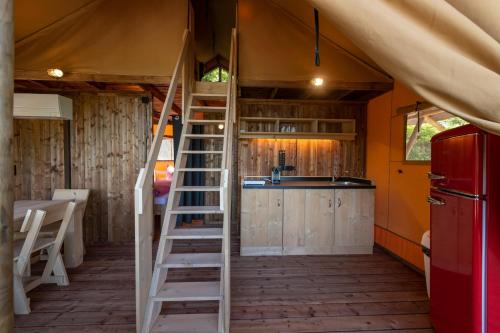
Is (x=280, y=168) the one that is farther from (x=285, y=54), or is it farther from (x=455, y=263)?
(x=455, y=263)

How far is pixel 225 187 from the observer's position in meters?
1.99

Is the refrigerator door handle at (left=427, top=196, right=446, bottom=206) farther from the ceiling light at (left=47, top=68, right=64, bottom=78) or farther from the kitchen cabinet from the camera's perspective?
the ceiling light at (left=47, top=68, right=64, bottom=78)

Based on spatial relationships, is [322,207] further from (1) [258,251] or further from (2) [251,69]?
(2) [251,69]

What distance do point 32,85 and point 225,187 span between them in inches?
160

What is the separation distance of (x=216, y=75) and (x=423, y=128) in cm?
508

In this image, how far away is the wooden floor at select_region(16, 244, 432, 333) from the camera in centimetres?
216

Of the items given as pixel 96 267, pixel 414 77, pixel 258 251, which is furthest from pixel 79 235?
pixel 414 77

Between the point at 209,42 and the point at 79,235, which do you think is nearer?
the point at 79,235

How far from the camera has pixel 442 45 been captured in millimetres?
875

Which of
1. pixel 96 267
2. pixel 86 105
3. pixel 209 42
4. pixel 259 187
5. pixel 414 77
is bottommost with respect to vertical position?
pixel 96 267

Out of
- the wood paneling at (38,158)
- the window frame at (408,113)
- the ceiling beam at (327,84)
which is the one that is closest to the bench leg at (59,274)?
the wood paneling at (38,158)

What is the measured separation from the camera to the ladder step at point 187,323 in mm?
2018

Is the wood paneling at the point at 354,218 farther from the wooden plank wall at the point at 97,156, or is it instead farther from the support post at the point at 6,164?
the support post at the point at 6,164

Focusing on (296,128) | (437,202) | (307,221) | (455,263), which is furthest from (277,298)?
(296,128)
